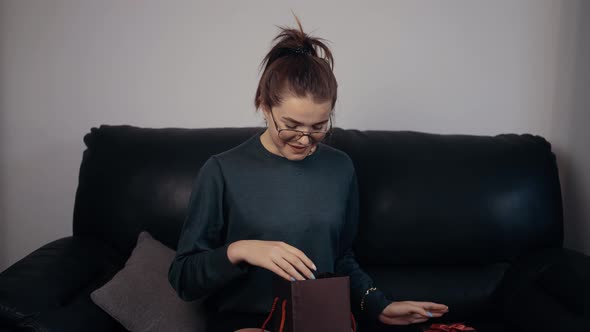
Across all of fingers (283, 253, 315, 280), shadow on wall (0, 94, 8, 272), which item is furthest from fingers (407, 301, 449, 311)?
shadow on wall (0, 94, 8, 272)

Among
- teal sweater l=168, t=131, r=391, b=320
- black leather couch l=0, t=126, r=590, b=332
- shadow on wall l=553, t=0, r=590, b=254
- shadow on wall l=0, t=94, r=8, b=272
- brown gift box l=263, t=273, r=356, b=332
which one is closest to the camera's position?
brown gift box l=263, t=273, r=356, b=332

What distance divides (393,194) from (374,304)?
46 centimetres

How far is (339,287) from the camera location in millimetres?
1175

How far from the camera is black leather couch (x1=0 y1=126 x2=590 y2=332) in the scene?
182 centimetres

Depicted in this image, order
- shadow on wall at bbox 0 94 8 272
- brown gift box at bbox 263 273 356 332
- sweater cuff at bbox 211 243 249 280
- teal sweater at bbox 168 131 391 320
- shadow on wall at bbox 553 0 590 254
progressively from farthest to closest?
1. shadow on wall at bbox 0 94 8 272
2. shadow on wall at bbox 553 0 590 254
3. teal sweater at bbox 168 131 391 320
4. sweater cuff at bbox 211 243 249 280
5. brown gift box at bbox 263 273 356 332

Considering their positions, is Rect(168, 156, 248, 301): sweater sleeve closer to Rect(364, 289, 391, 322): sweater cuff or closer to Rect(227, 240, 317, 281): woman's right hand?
Rect(227, 240, 317, 281): woman's right hand

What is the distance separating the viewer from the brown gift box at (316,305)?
1.15 meters

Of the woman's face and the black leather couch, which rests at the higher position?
the woman's face

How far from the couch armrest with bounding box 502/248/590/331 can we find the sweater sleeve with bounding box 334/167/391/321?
1.45 feet

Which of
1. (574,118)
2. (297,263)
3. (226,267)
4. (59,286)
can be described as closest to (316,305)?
(297,263)

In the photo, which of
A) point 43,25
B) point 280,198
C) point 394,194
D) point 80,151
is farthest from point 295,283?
point 43,25

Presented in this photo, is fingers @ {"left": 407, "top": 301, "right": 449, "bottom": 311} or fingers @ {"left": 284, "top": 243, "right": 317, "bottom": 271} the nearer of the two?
fingers @ {"left": 284, "top": 243, "right": 317, "bottom": 271}

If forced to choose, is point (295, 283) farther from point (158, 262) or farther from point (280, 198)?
point (158, 262)

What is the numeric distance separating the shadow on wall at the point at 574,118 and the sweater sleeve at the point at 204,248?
56.4 inches
